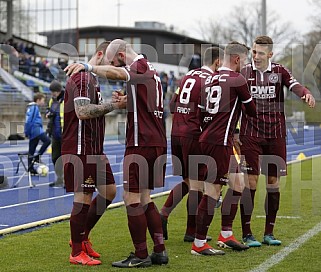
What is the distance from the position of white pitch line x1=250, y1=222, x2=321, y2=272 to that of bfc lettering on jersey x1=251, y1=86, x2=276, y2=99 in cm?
167

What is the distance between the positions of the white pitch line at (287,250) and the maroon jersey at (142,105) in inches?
60.1

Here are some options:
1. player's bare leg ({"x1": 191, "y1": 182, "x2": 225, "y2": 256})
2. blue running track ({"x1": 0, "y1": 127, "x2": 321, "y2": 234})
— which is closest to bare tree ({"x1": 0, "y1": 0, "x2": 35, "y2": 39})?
blue running track ({"x1": 0, "y1": 127, "x2": 321, "y2": 234})

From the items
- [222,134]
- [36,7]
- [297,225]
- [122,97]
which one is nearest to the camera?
[122,97]

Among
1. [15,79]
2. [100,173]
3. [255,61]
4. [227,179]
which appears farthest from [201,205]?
[15,79]

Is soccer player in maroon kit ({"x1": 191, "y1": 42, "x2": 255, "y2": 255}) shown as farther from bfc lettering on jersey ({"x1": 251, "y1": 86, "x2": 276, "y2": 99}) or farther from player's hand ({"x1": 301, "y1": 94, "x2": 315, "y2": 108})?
player's hand ({"x1": 301, "y1": 94, "x2": 315, "y2": 108})

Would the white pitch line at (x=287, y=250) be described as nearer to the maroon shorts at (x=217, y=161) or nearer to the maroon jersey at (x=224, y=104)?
the maroon shorts at (x=217, y=161)

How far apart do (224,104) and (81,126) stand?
148cm

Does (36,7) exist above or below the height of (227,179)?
above

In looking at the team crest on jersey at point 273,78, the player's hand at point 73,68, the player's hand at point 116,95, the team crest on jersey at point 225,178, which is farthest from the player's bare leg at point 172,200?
the player's hand at point 73,68

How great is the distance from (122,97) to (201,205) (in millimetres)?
1483

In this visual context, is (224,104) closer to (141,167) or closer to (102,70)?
(141,167)

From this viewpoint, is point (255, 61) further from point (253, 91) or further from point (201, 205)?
point (201, 205)

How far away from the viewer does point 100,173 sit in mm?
6738

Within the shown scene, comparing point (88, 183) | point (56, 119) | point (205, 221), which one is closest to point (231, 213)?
point (205, 221)
